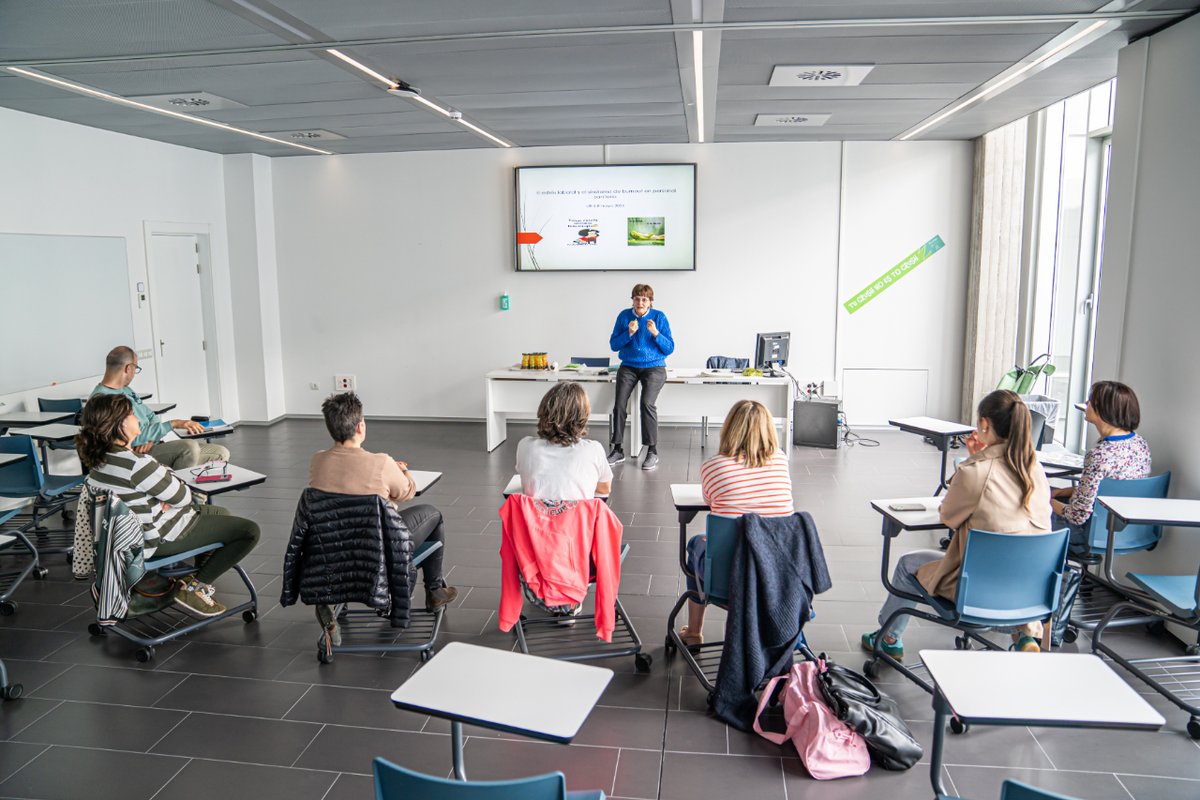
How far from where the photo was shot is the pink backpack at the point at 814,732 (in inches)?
116

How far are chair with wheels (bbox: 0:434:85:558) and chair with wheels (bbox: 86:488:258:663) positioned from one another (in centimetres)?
143

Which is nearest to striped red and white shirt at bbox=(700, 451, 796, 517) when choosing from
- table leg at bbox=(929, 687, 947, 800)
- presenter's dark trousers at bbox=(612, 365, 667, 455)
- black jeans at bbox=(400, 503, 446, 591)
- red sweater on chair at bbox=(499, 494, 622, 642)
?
red sweater on chair at bbox=(499, 494, 622, 642)

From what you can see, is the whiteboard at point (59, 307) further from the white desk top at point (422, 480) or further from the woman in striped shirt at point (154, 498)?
the white desk top at point (422, 480)

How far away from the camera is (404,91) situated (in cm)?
596

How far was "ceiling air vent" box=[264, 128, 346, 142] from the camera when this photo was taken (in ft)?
26.0

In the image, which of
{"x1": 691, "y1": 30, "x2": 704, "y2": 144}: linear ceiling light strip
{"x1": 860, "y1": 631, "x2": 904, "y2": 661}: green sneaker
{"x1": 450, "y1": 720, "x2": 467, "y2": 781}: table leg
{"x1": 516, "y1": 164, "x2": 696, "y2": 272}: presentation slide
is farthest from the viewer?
{"x1": 516, "y1": 164, "x2": 696, "y2": 272}: presentation slide

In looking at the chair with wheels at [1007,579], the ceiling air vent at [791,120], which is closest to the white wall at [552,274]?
the ceiling air vent at [791,120]

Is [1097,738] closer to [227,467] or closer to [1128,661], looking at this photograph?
[1128,661]

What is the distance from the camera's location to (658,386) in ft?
25.0

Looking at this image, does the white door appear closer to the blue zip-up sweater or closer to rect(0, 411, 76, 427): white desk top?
rect(0, 411, 76, 427): white desk top

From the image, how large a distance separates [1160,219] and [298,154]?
27.3ft

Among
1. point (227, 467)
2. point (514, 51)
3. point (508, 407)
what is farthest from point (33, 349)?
point (514, 51)

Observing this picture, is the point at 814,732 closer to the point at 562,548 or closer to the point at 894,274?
the point at 562,548

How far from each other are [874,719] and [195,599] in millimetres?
3312
